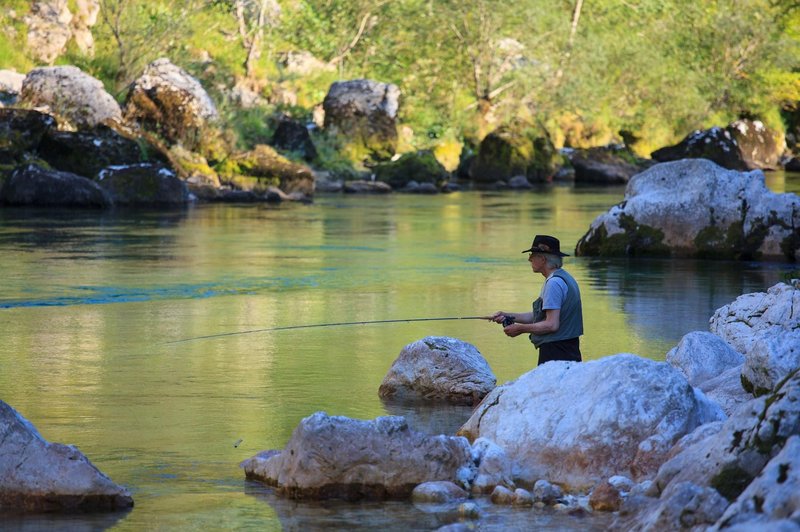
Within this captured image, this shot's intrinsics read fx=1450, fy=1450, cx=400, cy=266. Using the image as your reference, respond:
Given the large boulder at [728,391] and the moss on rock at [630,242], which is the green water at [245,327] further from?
the large boulder at [728,391]

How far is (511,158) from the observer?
5241cm

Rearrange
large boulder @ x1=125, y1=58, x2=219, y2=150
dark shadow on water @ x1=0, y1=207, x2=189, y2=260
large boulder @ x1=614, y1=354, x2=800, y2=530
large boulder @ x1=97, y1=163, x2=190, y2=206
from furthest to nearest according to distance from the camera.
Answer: large boulder @ x1=125, y1=58, x2=219, y2=150
large boulder @ x1=97, y1=163, x2=190, y2=206
dark shadow on water @ x1=0, y1=207, x2=189, y2=260
large boulder @ x1=614, y1=354, x2=800, y2=530

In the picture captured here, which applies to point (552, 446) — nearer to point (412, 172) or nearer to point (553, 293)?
point (553, 293)

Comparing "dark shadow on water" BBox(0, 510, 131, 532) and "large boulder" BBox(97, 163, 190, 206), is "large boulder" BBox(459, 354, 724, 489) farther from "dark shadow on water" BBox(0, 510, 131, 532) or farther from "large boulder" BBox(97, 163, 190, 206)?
"large boulder" BBox(97, 163, 190, 206)

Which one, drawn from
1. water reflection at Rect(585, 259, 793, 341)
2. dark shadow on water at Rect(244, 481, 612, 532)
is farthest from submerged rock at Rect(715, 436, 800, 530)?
water reflection at Rect(585, 259, 793, 341)

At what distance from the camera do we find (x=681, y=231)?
22969 millimetres

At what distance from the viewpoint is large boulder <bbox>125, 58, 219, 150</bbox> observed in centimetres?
4075

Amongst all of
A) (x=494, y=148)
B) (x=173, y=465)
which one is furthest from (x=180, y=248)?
(x=494, y=148)

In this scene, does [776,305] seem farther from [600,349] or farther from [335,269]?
[335,269]

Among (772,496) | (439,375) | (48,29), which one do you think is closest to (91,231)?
(439,375)

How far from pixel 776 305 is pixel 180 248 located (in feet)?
44.1

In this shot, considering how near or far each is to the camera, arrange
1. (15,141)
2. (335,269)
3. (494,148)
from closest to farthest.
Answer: (335,269)
(15,141)
(494,148)

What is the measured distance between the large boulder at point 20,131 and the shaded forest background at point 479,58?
291 inches

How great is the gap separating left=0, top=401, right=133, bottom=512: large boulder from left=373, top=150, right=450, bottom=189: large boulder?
38038mm
